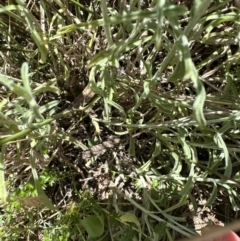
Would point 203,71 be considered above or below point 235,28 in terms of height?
below

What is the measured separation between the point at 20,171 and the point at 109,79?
37 centimetres

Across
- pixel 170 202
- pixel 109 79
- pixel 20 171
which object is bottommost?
pixel 170 202

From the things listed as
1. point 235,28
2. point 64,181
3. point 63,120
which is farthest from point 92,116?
point 235,28

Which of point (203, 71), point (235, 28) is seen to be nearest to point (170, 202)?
point (203, 71)

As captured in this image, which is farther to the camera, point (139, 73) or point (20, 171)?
point (20, 171)

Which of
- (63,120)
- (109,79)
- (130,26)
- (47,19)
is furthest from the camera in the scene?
(63,120)

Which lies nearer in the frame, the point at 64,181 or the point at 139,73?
the point at 139,73

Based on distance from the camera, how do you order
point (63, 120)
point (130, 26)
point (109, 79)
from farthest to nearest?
point (63, 120)
point (109, 79)
point (130, 26)

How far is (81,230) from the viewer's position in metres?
1.07

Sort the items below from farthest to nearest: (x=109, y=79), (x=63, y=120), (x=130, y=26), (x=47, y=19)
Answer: (x=63, y=120) < (x=47, y=19) < (x=109, y=79) < (x=130, y=26)

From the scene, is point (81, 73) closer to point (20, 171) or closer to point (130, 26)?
point (20, 171)

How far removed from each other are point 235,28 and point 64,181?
0.52m

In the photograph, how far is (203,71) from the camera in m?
1.07

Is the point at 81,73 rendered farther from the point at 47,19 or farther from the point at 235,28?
the point at 235,28
